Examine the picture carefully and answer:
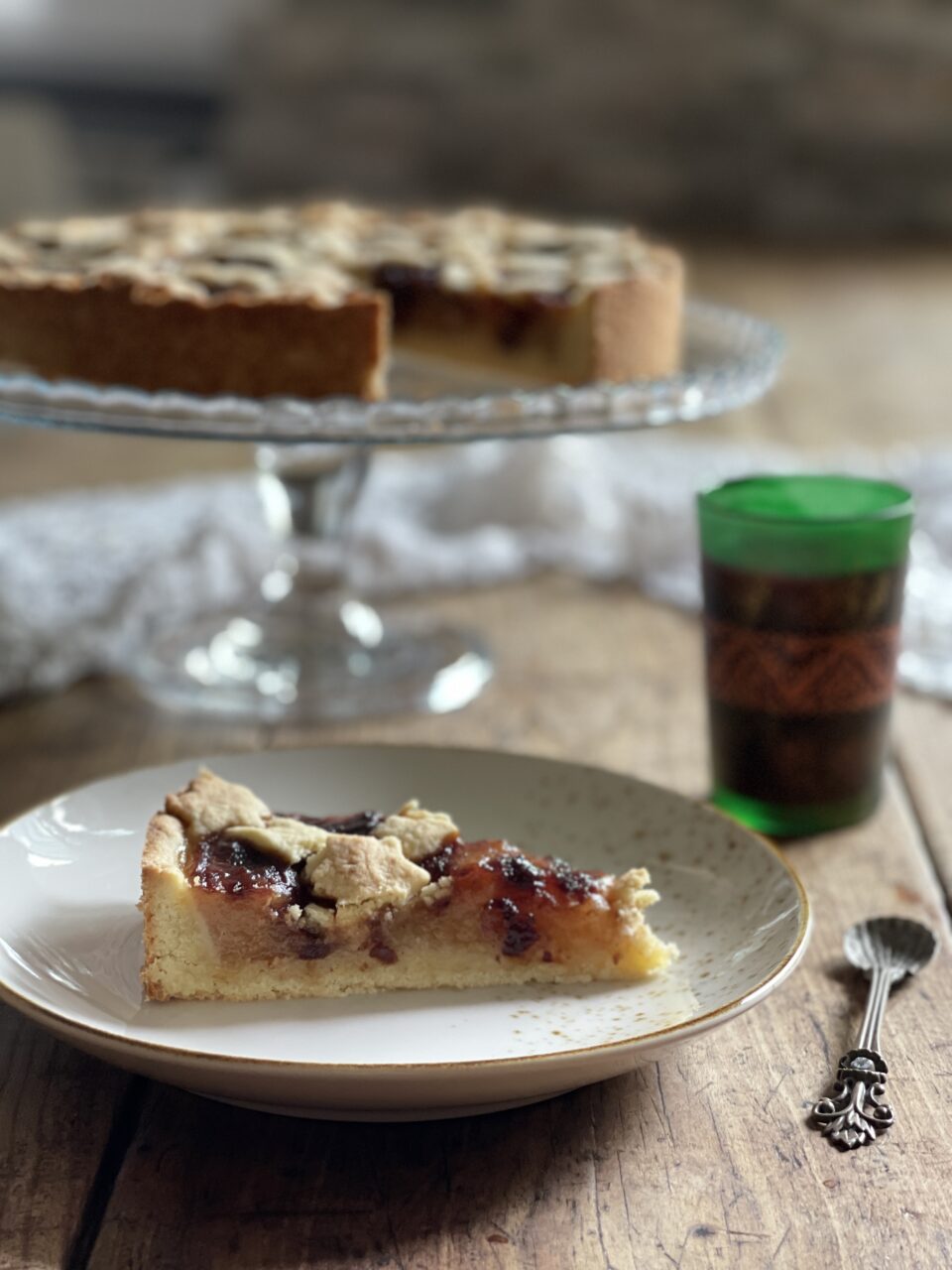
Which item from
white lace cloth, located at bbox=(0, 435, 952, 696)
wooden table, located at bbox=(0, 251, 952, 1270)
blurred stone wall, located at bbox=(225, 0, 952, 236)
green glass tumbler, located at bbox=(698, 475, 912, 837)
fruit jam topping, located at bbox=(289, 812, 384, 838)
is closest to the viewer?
wooden table, located at bbox=(0, 251, 952, 1270)

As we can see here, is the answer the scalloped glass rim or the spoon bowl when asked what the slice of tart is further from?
the scalloped glass rim

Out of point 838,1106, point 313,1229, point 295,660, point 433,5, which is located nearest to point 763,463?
point 295,660

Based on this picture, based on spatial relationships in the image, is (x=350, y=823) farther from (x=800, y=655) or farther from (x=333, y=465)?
(x=333, y=465)

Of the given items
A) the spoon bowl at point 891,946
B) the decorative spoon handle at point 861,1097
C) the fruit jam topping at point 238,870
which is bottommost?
the spoon bowl at point 891,946

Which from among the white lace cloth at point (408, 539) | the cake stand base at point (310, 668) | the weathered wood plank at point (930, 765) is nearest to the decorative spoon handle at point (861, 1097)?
the weathered wood plank at point (930, 765)

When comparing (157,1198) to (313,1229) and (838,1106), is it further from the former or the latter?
(838,1106)

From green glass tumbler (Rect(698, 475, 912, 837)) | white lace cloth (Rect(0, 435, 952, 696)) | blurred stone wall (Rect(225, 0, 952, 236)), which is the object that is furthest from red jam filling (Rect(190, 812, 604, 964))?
blurred stone wall (Rect(225, 0, 952, 236))

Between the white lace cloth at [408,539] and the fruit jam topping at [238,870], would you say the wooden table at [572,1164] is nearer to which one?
the fruit jam topping at [238,870]
